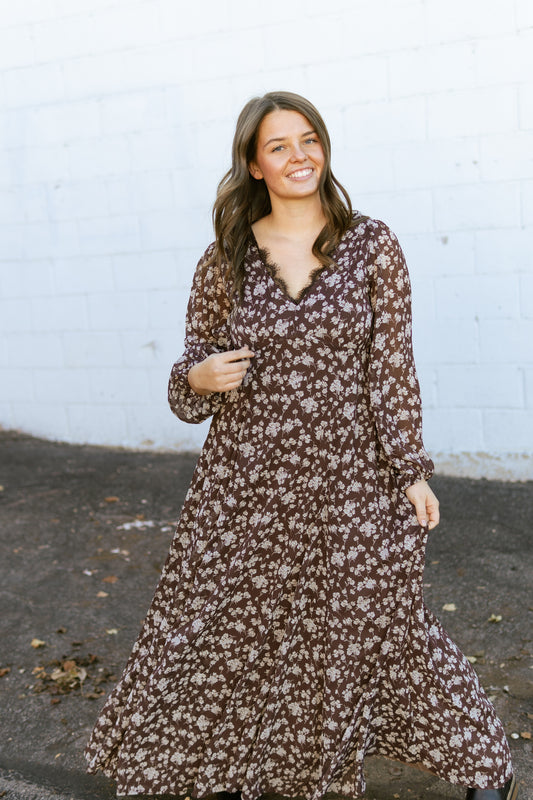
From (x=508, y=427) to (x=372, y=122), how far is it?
1964 mm

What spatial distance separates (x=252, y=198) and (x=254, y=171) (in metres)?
0.09

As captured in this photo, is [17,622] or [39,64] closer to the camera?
[17,622]

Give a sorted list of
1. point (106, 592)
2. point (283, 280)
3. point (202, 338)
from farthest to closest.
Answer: point (106, 592) < point (202, 338) < point (283, 280)

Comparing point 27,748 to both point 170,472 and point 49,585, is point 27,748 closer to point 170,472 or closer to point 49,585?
point 49,585

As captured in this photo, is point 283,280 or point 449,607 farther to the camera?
point 449,607

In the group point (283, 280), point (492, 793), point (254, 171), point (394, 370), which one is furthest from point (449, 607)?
point (254, 171)

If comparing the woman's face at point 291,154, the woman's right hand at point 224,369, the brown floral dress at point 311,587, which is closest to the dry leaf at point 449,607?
the brown floral dress at point 311,587

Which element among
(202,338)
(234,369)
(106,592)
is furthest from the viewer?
(106,592)

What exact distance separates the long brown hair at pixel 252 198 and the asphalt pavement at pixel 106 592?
160cm

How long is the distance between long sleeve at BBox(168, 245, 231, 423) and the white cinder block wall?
2.82 meters

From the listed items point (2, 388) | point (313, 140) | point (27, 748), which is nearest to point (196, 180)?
point (2, 388)

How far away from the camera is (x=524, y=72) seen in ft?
15.0

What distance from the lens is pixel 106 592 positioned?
158 inches

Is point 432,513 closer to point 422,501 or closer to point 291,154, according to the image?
point 422,501
